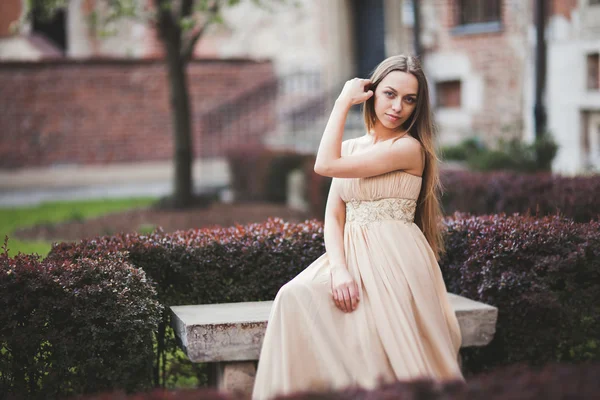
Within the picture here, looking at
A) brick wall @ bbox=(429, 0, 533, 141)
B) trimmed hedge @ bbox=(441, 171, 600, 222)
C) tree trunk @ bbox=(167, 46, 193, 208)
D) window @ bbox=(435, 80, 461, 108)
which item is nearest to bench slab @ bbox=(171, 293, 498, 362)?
trimmed hedge @ bbox=(441, 171, 600, 222)

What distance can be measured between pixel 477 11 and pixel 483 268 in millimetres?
9881

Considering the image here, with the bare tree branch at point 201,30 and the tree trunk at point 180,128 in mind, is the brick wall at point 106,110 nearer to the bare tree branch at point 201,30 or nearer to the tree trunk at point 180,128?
the tree trunk at point 180,128

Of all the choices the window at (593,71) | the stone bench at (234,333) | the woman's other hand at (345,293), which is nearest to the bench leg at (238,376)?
the stone bench at (234,333)

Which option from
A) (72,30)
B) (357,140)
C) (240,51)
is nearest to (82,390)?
(357,140)

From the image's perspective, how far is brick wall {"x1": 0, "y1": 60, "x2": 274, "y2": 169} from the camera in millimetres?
15398

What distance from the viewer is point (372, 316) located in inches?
138

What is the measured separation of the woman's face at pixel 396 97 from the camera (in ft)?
12.2

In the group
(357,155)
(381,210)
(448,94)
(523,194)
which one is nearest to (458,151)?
(448,94)

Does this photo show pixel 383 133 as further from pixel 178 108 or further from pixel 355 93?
pixel 178 108

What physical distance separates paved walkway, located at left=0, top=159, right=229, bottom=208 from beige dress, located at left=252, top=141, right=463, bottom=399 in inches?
437

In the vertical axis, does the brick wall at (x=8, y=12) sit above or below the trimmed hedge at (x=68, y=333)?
above

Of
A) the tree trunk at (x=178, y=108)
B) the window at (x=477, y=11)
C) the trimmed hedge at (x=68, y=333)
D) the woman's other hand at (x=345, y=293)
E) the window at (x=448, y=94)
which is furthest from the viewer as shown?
the window at (x=448, y=94)

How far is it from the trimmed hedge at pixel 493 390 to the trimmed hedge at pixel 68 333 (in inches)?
56.4

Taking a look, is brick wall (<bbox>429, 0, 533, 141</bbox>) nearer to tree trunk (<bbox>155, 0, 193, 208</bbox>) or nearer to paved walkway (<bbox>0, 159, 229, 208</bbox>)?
tree trunk (<bbox>155, 0, 193, 208</bbox>)
